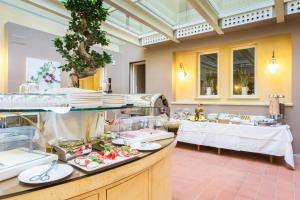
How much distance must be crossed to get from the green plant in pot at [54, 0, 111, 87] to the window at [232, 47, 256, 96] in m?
4.36

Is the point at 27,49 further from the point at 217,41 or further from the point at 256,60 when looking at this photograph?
the point at 256,60

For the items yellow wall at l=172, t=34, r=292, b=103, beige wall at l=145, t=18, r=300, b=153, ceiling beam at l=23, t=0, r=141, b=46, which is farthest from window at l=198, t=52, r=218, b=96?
ceiling beam at l=23, t=0, r=141, b=46

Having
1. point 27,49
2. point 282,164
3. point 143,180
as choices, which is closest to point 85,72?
point 143,180

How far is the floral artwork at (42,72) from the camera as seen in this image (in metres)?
4.83

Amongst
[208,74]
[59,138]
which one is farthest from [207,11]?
[59,138]

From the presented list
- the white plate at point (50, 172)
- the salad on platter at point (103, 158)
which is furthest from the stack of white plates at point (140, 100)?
the white plate at point (50, 172)

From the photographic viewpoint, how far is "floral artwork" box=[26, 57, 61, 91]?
15.8ft

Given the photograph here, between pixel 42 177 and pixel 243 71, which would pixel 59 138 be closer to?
pixel 42 177

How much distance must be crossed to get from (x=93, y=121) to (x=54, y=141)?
340 millimetres

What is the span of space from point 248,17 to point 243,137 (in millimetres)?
2598

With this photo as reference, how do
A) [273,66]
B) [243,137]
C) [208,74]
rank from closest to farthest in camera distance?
[243,137]
[273,66]
[208,74]

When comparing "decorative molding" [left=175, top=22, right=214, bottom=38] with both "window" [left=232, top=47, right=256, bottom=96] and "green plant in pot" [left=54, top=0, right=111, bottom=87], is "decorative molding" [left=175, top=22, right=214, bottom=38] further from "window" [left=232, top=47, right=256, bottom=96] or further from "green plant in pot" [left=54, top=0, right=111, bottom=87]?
"green plant in pot" [left=54, top=0, right=111, bottom=87]

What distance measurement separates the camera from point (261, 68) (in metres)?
4.66

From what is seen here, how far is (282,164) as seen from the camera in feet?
12.0
